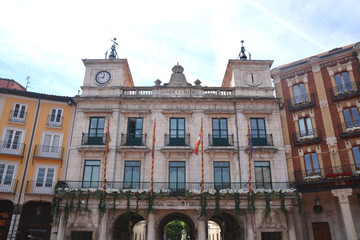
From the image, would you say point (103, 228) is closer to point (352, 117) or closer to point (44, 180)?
Answer: point (44, 180)

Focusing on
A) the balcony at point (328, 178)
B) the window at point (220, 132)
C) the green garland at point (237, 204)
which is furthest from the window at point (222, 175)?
the balcony at point (328, 178)

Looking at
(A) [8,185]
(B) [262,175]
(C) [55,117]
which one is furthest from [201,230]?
(C) [55,117]

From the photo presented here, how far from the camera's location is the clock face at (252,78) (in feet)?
87.9

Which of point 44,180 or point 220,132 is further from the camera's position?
point 220,132

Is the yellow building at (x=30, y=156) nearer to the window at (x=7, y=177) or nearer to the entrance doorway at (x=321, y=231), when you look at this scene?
the window at (x=7, y=177)

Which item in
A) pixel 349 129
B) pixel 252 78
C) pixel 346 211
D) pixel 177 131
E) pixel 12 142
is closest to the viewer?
pixel 346 211

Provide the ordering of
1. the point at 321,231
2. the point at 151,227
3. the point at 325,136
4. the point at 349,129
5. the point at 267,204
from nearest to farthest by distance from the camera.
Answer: the point at 151,227
the point at 267,204
the point at 321,231
the point at 349,129
the point at 325,136

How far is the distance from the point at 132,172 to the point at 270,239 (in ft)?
42.3

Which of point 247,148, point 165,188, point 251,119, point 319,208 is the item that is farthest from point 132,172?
point 319,208

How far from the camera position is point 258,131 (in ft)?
82.2

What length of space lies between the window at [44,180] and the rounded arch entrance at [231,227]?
14662 millimetres

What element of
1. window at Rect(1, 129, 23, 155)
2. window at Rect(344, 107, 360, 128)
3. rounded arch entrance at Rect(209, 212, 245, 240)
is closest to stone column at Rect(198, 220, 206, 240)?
rounded arch entrance at Rect(209, 212, 245, 240)

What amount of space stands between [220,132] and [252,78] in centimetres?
645

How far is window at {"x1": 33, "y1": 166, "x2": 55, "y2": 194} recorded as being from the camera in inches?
910
